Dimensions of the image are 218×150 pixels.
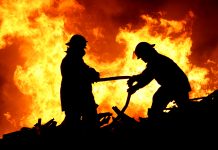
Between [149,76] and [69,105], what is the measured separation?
2.08 meters

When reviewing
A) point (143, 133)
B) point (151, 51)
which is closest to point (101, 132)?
point (143, 133)

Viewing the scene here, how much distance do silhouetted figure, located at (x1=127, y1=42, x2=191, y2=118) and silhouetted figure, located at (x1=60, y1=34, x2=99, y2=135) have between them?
1115mm

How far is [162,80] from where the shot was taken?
735 centimetres

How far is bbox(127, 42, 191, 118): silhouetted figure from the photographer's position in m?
7.16

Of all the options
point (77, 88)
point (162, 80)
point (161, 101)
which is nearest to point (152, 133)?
point (161, 101)

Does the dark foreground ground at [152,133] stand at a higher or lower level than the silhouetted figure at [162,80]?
lower

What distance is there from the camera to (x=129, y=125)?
6000 mm

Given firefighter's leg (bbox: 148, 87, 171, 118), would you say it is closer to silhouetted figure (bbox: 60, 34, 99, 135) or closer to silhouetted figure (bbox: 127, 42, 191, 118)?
silhouetted figure (bbox: 127, 42, 191, 118)

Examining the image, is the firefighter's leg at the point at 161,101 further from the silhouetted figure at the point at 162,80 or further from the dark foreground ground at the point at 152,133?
the dark foreground ground at the point at 152,133

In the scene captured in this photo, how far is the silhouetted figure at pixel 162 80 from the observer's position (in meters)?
7.16

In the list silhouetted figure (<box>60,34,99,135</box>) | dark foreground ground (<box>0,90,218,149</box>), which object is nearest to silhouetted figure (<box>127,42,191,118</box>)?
dark foreground ground (<box>0,90,218,149</box>)

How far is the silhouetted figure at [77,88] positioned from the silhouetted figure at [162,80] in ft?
3.66

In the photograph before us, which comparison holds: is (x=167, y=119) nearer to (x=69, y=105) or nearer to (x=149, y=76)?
(x=149, y=76)

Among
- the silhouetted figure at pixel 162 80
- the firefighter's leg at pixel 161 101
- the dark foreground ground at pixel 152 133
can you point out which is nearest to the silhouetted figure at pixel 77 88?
the dark foreground ground at pixel 152 133
